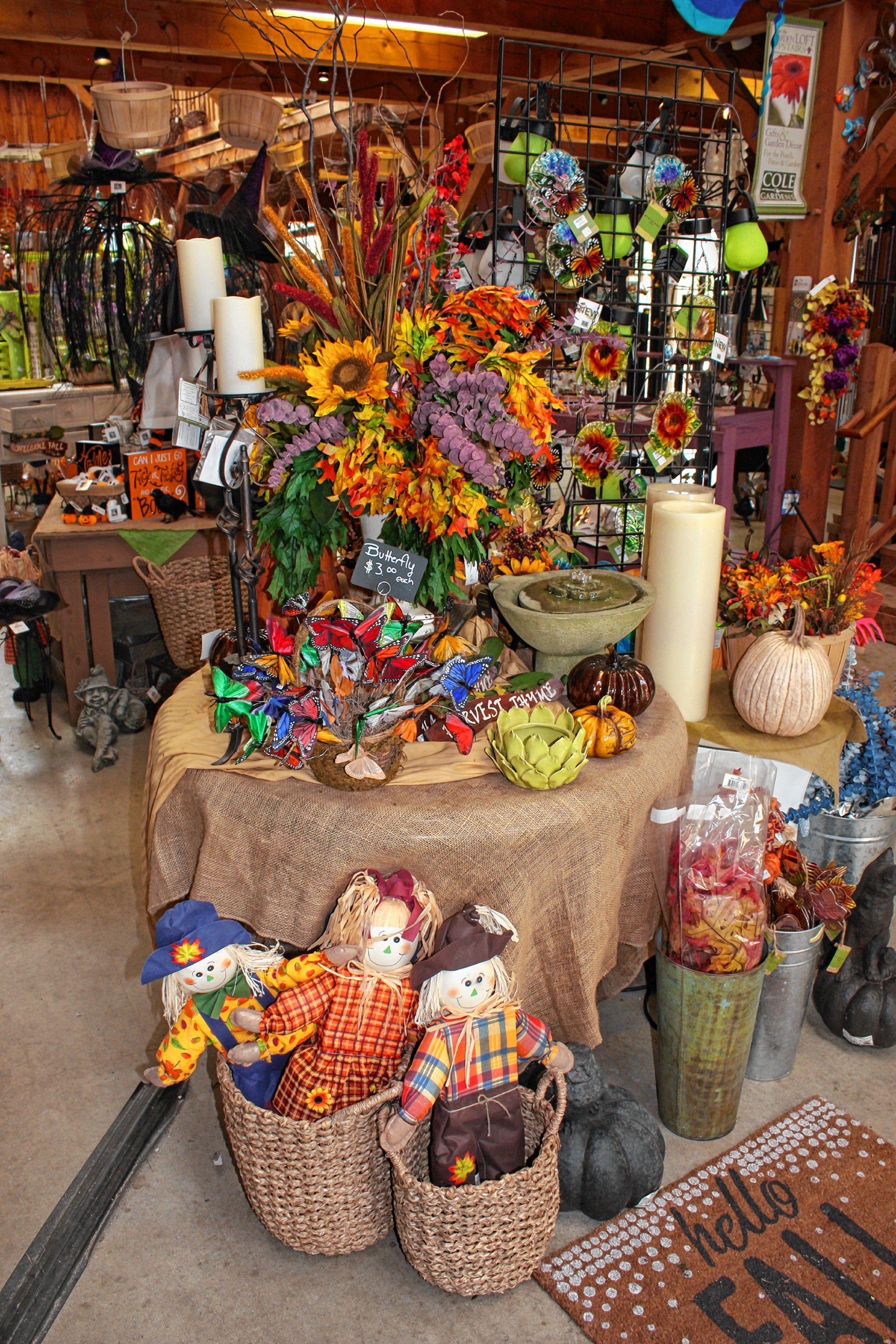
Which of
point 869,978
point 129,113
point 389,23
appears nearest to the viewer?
point 869,978

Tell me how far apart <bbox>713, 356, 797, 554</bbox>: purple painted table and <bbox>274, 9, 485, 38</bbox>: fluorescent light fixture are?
2.03 m

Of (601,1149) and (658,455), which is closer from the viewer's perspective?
(601,1149)

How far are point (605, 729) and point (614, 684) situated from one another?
0.14 metres

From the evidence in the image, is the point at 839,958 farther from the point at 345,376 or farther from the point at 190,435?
the point at 190,435

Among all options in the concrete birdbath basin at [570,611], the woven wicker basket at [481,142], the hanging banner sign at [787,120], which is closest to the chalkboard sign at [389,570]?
the concrete birdbath basin at [570,611]

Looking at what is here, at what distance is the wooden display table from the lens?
396 cm

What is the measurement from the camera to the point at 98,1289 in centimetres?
177

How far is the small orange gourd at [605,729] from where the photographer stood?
1896 millimetres

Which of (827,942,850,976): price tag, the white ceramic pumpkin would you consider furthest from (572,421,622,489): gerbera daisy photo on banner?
(827,942,850,976): price tag

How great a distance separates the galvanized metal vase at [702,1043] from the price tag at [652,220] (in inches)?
73.2

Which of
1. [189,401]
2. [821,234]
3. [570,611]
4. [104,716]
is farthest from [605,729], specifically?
[821,234]

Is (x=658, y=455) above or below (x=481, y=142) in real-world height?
below

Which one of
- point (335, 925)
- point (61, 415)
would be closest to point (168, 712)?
point (335, 925)

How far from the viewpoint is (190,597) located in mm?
3996
